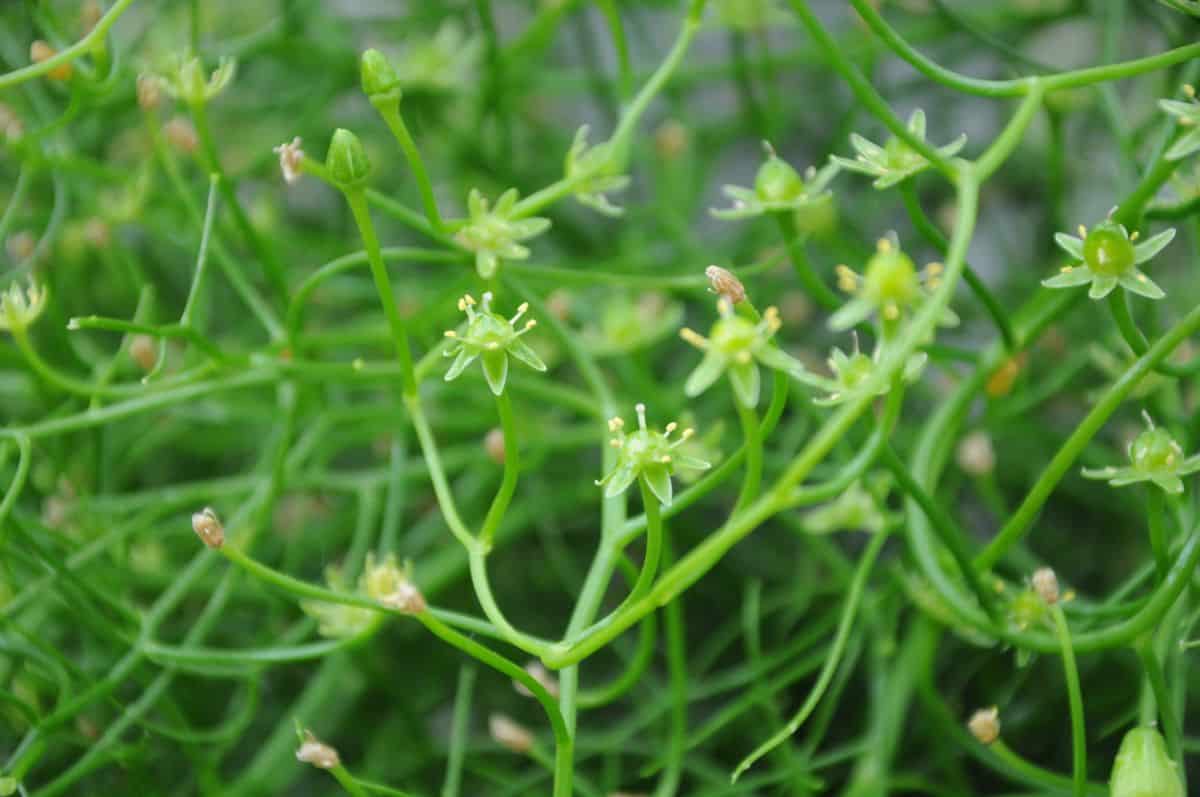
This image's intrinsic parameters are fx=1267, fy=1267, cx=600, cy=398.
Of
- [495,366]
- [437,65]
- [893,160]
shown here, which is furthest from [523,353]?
[437,65]

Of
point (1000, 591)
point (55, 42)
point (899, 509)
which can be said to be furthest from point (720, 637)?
point (55, 42)

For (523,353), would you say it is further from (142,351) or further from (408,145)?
(142,351)

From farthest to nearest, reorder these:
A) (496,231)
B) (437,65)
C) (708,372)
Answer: (437,65), (496,231), (708,372)

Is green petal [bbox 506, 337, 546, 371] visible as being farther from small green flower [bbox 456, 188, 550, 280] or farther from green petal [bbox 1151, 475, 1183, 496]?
green petal [bbox 1151, 475, 1183, 496]

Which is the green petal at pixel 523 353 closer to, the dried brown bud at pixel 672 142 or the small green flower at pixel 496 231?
the small green flower at pixel 496 231

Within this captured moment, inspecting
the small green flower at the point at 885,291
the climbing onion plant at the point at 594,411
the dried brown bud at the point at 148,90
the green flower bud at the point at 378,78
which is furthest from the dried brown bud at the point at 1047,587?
the dried brown bud at the point at 148,90

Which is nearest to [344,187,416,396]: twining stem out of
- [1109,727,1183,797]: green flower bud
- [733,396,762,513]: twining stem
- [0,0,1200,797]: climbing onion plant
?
[0,0,1200,797]: climbing onion plant

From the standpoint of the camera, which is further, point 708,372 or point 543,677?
point 543,677
